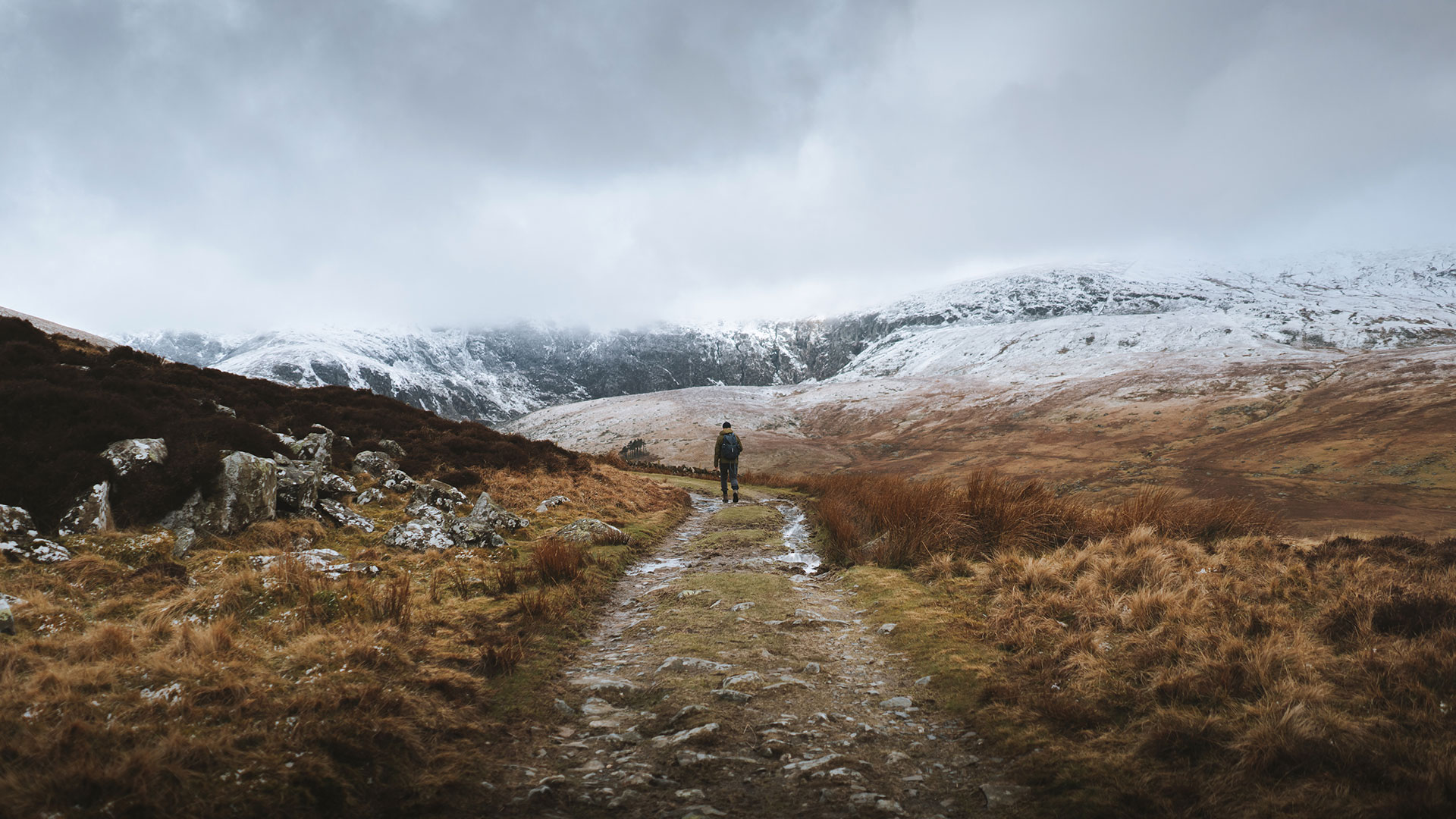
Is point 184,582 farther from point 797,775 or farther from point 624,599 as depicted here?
point 797,775

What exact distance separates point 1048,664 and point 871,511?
9855 mm

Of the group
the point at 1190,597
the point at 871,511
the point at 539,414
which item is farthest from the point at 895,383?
the point at 1190,597

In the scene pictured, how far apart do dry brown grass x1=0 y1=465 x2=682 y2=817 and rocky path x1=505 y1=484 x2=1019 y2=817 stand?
571 mm

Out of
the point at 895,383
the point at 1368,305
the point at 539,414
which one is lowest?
the point at 539,414

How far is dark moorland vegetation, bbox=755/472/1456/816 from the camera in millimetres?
3697

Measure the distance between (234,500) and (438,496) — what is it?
501 centimetres

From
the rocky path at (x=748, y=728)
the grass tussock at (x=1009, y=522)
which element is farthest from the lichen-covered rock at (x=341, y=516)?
the grass tussock at (x=1009, y=522)

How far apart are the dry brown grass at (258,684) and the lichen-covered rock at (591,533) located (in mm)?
4114

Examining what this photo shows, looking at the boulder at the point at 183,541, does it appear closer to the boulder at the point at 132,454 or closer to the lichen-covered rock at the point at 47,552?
the lichen-covered rock at the point at 47,552

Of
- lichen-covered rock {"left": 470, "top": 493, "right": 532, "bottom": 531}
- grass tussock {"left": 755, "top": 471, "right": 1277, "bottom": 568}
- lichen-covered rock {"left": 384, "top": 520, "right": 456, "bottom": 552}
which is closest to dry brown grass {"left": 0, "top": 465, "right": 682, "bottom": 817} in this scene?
lichen-covered rock {"left": 384, "top": 520, "right": 456, "bottom": 552}

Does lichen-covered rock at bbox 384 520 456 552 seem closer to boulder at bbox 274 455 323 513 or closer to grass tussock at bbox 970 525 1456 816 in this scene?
boulder at bbox 274 455 323 513

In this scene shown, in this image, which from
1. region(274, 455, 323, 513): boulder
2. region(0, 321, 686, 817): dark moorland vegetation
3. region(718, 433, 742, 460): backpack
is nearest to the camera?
region(0, 321, 686, 817): dark moorland vegetation

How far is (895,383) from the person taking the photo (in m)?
125

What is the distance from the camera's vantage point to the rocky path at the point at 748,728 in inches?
166
